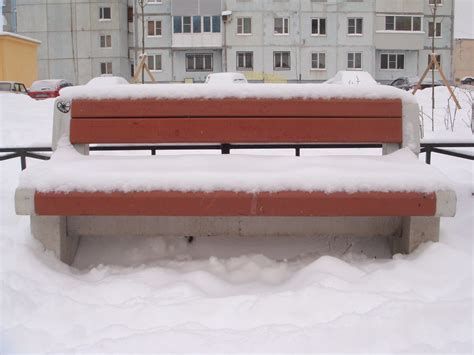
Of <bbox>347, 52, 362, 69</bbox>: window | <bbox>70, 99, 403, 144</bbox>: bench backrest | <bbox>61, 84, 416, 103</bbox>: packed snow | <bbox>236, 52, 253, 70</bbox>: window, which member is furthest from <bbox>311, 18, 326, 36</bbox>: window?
<bbox>70, 99, 403, 144</bbox>: bench backrest

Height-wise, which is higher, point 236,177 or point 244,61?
point 244,61

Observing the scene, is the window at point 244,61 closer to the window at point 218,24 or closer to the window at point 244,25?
the window at point 244,25

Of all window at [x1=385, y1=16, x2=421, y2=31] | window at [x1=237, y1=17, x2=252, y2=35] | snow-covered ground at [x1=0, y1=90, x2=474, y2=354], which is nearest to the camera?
snow-covered ground at [x1=0, y1=90, x2=474, y2=354]

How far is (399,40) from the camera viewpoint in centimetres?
4112

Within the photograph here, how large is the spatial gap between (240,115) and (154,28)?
134 ft

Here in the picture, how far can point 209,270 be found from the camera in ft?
10.3

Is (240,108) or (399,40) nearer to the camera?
(240,108)

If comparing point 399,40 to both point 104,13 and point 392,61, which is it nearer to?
point 392,61

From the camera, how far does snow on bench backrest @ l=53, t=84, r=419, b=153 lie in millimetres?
3346

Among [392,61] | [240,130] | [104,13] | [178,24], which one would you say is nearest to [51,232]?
[240,130]

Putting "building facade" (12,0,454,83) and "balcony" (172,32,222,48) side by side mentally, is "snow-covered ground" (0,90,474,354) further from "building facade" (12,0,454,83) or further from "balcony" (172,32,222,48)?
"balcony" (172,32,222,48)

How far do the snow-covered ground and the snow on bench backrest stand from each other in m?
0.68

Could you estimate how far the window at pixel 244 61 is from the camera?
40688 millimetres

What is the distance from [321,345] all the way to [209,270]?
3.45ft
